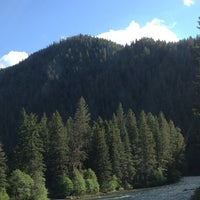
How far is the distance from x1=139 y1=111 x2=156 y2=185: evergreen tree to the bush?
16.9 m

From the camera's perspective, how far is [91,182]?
95.2m

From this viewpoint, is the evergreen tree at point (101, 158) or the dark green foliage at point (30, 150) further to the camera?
the evergreen tree at point (101, 158)

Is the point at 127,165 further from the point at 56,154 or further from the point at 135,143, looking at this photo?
the point at 56,154

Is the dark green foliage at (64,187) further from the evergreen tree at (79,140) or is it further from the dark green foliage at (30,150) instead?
the evergreen tree at (79,140)

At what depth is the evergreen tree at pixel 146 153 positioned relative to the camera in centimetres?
11212

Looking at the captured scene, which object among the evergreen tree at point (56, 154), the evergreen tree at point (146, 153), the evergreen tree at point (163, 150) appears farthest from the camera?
the evergreen tree at point (163, 150)

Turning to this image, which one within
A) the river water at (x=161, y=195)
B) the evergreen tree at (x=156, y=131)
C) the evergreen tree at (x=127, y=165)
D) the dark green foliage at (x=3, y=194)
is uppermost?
the evergreen tree at (x=156, y=131)

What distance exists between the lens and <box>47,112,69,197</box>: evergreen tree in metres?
96.5

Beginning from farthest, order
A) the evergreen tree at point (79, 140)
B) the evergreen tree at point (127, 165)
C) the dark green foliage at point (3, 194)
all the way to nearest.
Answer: the evergreen tree at point (127, 165) < the evergreen tree at point (79, 140) < the dark green foliage at point (3, 194)

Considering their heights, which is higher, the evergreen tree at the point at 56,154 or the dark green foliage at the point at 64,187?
the evergreen tree at the point at 56,154

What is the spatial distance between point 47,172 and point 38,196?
18.3m

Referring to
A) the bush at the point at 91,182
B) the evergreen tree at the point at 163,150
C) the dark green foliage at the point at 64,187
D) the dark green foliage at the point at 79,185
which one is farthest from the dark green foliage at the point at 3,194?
the evergreen tree at the point at 163,150

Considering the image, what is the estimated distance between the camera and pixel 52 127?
99625 mm

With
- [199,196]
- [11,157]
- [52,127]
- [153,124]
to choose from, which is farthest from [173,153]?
[199,196]
